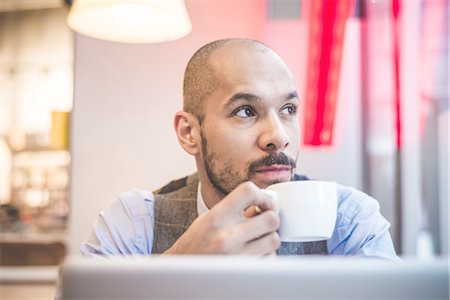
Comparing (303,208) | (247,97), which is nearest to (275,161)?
(247,97)

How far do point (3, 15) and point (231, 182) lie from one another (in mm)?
2698

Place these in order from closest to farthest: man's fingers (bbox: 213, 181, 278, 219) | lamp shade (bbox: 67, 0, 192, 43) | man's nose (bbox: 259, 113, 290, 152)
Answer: man's fingers (bbox: 213, 181, 278, 219) → man's nose (bbox: 259, 113, 290, 152) → lamp shade (bbox: 67, 0, 192, 43)

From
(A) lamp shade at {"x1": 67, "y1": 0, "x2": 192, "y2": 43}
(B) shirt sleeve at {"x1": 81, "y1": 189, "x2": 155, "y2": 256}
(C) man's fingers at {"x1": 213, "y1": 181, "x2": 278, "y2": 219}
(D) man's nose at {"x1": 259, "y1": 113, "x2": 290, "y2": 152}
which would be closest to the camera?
(C) man's fingers at {"x1": 213, "y1": 181, "x2": 278, "y2": 219}

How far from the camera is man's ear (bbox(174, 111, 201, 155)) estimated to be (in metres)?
1.10

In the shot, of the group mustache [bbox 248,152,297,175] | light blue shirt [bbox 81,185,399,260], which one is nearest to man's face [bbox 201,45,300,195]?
mustache [bbox 248,152,297,175]

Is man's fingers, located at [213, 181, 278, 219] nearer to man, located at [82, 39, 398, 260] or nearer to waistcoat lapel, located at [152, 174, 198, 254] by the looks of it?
man, located at [82, 39, 398, 260]

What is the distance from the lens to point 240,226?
2.26 feet

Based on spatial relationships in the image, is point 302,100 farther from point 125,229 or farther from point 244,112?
point 125,229

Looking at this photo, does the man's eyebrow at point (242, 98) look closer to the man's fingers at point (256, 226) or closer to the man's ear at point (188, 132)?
the man's ear at point (188, 132)

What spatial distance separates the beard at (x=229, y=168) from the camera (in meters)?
0.95

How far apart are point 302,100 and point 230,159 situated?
22.5 inches

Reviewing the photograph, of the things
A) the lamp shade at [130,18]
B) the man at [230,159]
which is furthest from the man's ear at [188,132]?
the lamp shade at [130,18]

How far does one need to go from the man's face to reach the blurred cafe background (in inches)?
5.7

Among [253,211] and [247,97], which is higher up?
[247,97]
